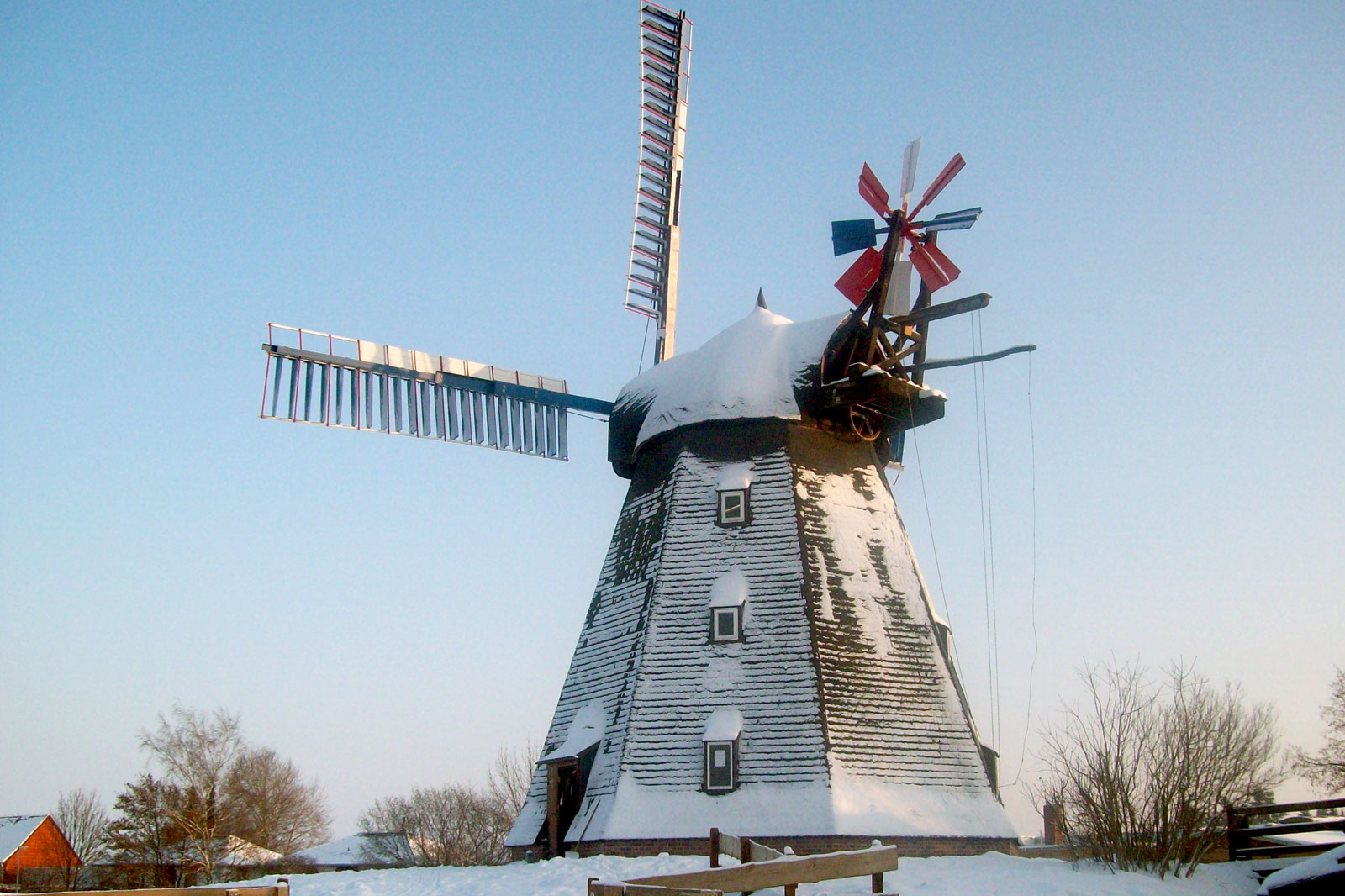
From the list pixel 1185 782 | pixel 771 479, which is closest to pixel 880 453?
pixel 771 479

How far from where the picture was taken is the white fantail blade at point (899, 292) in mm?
16594

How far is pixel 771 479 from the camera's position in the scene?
51.2 ft

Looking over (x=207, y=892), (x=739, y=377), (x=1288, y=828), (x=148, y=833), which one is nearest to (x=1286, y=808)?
(x=1288, y=828)

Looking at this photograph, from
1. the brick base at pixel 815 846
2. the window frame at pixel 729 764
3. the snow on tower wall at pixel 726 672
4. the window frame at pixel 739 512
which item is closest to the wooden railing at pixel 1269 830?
the brick base at pixel 815 846

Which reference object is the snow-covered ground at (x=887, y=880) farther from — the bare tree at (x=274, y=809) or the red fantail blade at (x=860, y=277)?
the bare tree at (x=274, y=809)

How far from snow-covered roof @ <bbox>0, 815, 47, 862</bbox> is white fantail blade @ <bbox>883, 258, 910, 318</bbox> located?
1417 inches

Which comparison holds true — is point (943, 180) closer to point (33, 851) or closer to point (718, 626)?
point (718, 626)

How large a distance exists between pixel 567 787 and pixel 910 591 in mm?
5098

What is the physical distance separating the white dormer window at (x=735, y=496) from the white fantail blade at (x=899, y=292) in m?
3.09

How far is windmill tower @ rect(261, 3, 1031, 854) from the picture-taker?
1350 cm

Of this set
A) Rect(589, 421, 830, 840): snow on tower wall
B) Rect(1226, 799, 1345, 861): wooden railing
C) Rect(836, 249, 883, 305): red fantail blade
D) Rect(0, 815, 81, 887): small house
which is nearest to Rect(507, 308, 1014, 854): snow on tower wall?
Rect(589, 421, 830, 840): snow on tower wall

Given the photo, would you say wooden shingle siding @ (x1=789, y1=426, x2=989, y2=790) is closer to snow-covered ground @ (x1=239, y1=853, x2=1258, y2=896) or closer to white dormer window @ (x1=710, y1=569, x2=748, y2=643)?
white dormer window @ (x1=710, y1=569, x2=748, y2=643)

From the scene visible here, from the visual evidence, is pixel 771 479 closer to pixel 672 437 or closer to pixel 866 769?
pixel 672 437

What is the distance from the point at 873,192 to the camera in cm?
1661
